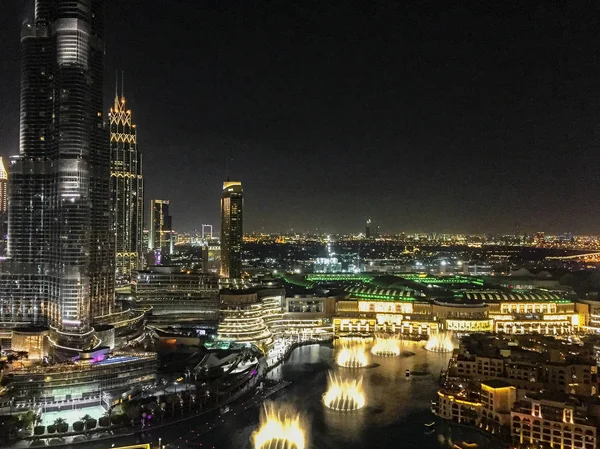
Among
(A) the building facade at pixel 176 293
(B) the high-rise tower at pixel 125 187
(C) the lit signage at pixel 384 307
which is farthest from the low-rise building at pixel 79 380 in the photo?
(B) the high-rise tower at pixel 125 187

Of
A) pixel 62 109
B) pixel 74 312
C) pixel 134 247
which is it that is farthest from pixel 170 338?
pixel 134 247

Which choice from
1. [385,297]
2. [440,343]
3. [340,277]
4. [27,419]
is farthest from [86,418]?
[340,277]

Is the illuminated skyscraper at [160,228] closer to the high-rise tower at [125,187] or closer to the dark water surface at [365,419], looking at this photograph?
the high-rise tower at [125,187]

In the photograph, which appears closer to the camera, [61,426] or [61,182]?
[61,426]

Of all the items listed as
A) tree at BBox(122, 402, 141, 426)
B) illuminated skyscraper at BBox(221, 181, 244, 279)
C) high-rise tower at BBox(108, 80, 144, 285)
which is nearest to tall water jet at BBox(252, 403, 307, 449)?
tree at BBox(122, 402, 141, 426)

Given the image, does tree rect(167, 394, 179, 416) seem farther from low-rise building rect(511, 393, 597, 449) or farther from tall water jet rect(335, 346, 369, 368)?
low-rise building rect(511, 393, 597, 449)

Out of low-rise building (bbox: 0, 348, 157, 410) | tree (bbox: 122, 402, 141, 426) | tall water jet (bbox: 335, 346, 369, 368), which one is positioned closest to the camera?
tree (bbox: 122, 402, 141, 426)

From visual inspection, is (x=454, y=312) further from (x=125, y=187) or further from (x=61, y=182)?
(x=125, y=187)
